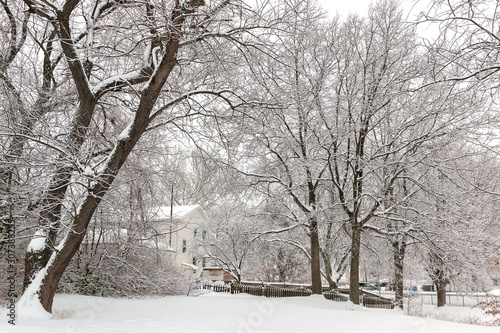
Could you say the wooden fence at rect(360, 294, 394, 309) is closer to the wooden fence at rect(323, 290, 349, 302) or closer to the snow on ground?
the wooden fence at rect(323, 290, 349, 302)

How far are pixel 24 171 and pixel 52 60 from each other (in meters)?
3.11

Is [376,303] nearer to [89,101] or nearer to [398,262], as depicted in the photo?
[398,262]

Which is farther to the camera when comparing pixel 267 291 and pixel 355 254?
pixel 267 291

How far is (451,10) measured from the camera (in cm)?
493

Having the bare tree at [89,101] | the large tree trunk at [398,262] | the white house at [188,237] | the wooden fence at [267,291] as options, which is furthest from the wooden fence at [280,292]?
the bare tree at [89,101]

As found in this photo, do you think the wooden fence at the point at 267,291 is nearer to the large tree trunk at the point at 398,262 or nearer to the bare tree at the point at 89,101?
the large tree trunk at the point at 398,262

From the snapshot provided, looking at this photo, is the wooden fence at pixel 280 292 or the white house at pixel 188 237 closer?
the wooden fence at pixel 280 292

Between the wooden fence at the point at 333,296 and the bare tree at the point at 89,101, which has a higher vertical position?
the bare tree at the point at 89,101

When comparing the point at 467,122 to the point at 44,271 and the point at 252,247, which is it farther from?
the point at 44,271

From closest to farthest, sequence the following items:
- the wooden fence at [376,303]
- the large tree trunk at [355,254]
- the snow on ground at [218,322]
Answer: the snow on ground at [218,322] → the large tree trunk at [355,254] → the wooden fence at [376,303]

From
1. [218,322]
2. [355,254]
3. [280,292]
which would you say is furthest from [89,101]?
[280,292]

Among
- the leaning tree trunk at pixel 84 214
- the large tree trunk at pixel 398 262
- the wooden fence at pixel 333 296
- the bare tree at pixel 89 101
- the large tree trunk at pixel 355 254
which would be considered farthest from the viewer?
the wooden fence at pixel 333 296

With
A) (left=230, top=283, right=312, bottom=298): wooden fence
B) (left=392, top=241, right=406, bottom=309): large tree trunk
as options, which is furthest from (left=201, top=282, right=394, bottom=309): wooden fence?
(left=392, top=241, right=406, bottom=309): large tree trunk

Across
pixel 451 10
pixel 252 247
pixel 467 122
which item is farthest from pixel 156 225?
pixel 451 10
